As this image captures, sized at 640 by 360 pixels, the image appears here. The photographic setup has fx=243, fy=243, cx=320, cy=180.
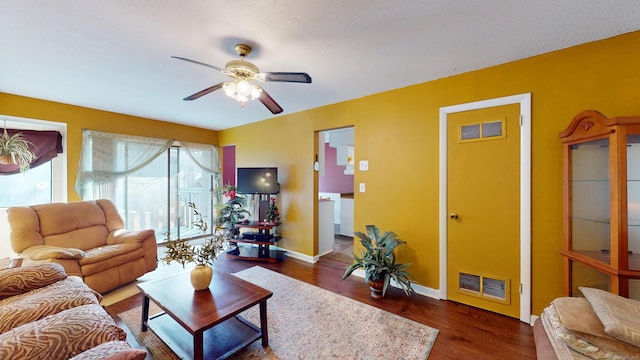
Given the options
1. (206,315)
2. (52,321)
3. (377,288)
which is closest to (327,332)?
(377,288)

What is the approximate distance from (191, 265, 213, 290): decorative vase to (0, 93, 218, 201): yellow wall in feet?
10.6

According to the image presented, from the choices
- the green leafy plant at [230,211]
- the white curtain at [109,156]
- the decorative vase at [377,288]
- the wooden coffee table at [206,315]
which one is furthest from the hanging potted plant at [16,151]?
the decorative vase at [377,288]

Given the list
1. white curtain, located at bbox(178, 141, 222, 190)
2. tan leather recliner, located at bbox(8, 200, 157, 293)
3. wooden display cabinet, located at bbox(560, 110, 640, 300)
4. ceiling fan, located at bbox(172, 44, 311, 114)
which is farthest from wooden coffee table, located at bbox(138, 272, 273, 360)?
white curtain, located at bbox(178, 141, 222, 190)

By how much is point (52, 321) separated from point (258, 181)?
3116mm

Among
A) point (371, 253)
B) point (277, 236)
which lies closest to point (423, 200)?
point (371, 253)

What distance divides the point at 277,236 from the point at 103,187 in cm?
292

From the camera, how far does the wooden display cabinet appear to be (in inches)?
62.0

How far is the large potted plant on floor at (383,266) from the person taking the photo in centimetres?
259

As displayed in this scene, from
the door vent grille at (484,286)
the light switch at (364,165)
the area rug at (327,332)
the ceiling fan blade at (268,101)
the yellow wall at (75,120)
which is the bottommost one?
the area rug at (327,332)

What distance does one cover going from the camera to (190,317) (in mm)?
1595

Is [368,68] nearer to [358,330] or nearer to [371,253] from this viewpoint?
[371,253]

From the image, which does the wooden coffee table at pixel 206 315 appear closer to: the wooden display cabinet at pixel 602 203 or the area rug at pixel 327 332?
the area rug at pixel 327 332

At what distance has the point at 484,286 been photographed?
244 centimetres

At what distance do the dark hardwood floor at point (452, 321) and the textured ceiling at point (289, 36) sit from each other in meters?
2.43
